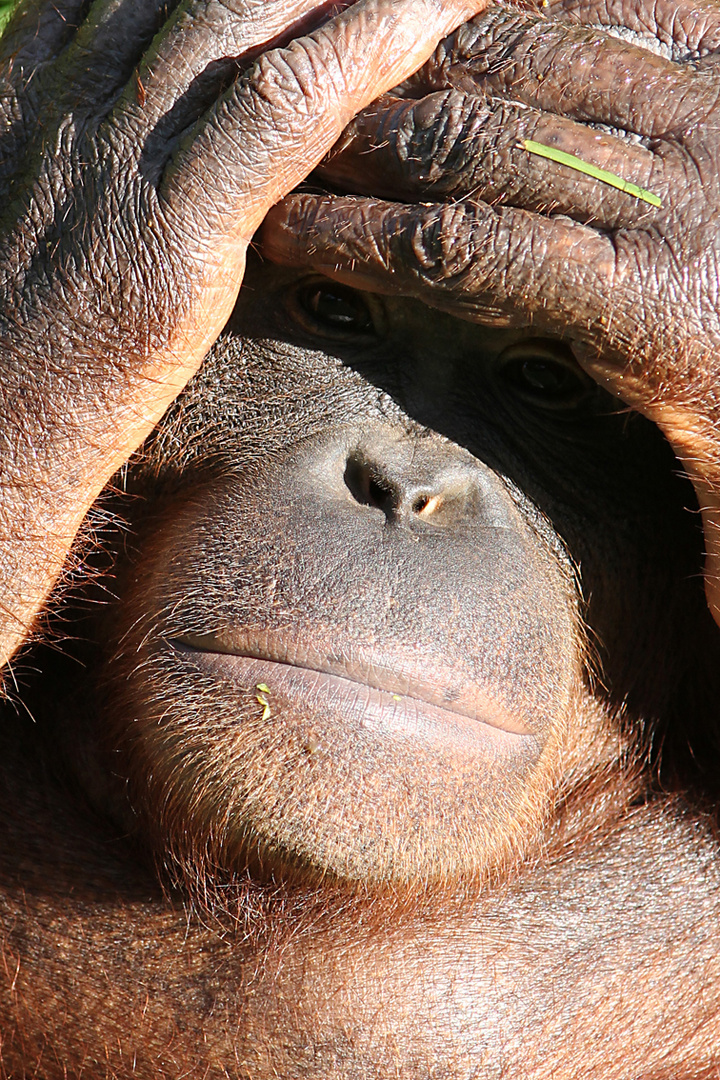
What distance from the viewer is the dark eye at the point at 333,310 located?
2211 mm

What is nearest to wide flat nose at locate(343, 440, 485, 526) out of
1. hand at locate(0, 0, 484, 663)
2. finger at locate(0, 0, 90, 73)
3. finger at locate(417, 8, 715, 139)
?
hand at locate(0, 0, 484, 663)

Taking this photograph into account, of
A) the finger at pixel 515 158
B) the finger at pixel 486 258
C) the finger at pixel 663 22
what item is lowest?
the finger at pixel 486 258

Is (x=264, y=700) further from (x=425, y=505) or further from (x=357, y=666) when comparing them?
(x=425, y=505)

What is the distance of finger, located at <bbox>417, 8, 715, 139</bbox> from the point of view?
1896mm

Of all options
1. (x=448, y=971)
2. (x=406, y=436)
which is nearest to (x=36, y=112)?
(x=406, y=436)

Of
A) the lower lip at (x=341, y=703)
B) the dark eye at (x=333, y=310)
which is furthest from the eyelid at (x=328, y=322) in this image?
the lower lip at (x=341, y=703)

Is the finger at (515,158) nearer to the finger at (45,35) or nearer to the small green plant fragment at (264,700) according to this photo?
the finger at (45,35)

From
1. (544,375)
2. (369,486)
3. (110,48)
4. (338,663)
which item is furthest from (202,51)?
(338,663)

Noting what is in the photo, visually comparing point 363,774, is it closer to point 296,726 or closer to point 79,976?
point 296,726

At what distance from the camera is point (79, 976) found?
228cm

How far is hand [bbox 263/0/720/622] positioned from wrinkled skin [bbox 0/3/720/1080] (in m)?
0.01

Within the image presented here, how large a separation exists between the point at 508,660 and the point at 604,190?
801 mm

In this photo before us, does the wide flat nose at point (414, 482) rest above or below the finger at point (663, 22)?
below

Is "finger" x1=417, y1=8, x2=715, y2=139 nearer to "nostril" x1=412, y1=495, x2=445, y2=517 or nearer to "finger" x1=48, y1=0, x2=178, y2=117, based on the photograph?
"finger" x1=48, y1=0, x2=178, y2=117
